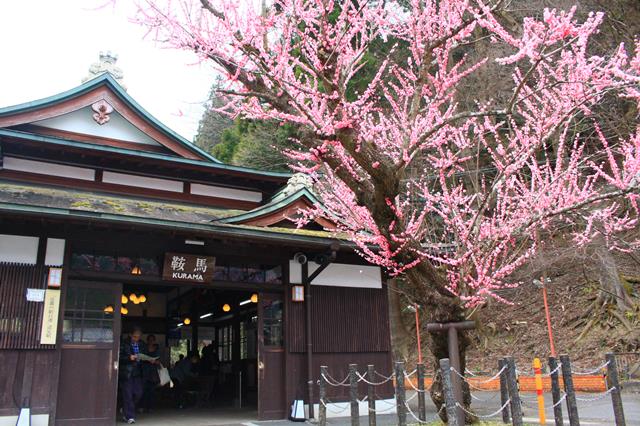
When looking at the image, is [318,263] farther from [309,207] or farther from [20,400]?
[20,400]

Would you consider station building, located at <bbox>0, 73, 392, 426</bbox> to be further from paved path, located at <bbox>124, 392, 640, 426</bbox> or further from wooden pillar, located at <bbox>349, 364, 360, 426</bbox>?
wooden pillar, located at <bbox>349, 364, 360, 426</bbox>

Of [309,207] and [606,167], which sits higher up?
[606,167]

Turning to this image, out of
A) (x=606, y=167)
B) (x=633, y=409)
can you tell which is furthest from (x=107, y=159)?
(x=606, y=167)

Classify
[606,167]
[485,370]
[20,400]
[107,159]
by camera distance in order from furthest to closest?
[606,167] → [485,370] → [107,159] → [20,400]

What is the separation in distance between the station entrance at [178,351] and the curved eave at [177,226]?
1602 millimetres

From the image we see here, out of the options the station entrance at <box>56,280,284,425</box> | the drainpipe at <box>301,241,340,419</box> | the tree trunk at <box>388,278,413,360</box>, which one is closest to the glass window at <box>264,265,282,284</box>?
the station entrance at <box>56,280,284,425</box>

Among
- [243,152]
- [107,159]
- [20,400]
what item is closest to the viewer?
[20,400]

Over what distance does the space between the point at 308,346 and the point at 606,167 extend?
57.1 ft

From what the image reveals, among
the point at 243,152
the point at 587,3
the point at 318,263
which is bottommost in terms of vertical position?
the point at 318,263

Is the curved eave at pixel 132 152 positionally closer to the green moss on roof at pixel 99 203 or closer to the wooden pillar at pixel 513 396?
the green moss on roof at pixel 99 203

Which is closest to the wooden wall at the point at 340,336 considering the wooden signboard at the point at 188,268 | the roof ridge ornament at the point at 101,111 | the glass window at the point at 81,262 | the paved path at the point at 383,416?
the paved path at the point at 383,416

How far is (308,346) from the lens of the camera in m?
11.7

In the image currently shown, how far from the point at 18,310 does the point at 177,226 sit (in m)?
3.09

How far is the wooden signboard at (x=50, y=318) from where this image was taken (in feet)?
31.1
